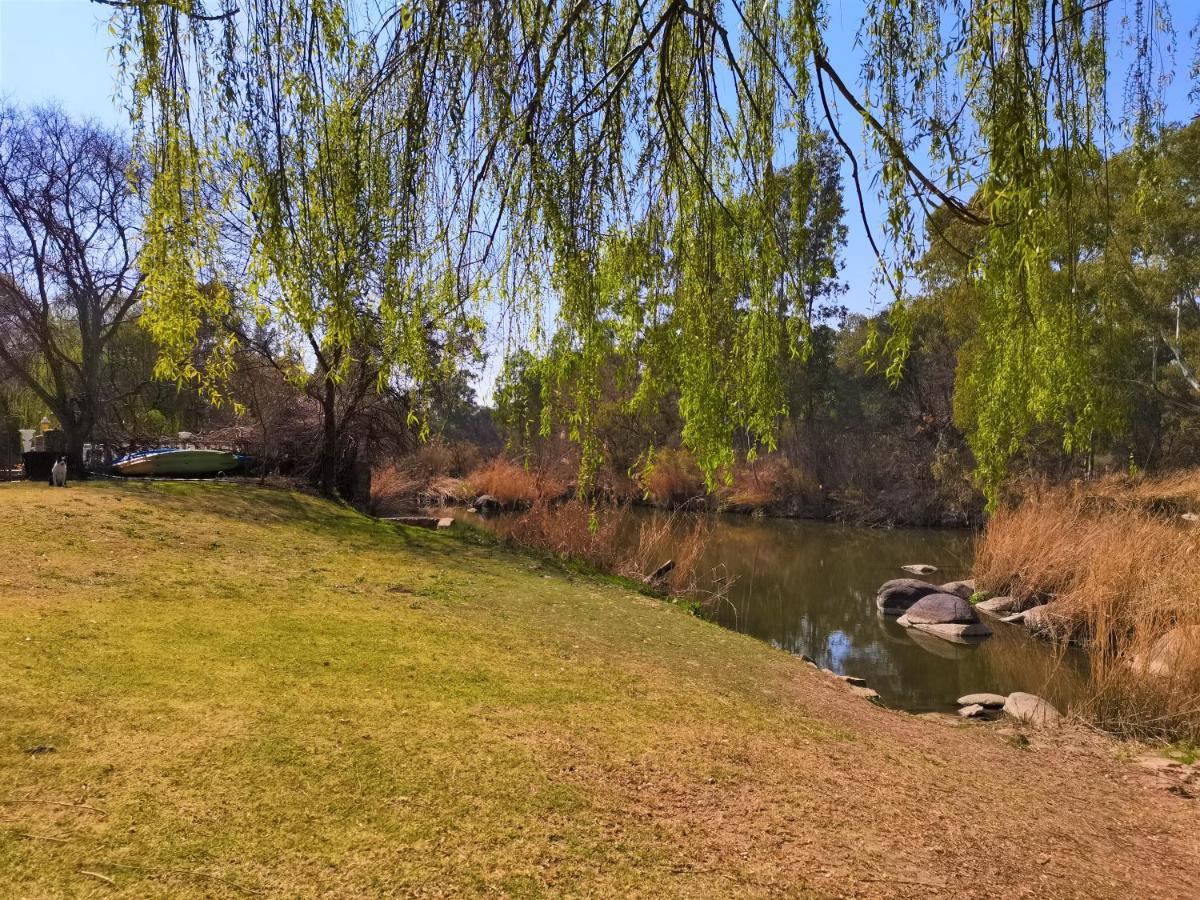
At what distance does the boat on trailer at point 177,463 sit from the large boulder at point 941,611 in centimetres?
1240

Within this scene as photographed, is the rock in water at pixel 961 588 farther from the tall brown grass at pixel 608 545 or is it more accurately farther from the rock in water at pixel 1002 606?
the tall brown grass at pixel 608 545

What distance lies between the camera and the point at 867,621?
39.5 ft

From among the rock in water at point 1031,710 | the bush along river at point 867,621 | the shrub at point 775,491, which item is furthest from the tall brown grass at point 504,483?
the rock in water at point 1031,710

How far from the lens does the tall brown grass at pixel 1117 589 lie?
6.01 metres

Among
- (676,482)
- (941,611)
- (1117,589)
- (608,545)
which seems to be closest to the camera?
(1117,589)

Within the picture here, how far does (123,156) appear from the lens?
54.4ft

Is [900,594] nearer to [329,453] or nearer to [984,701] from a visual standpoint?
[984,701]

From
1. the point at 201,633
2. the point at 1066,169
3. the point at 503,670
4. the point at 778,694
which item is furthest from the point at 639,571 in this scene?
the point at 1066,169

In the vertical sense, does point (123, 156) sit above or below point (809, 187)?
above

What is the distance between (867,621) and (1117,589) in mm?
3900

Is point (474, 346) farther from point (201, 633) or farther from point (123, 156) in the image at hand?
point (123, 156)

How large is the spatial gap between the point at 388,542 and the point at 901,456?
19.4 m

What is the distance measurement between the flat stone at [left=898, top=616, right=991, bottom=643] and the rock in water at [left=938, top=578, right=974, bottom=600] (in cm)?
206

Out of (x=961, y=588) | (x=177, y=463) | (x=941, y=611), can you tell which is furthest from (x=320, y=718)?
(x=177, y=463)
